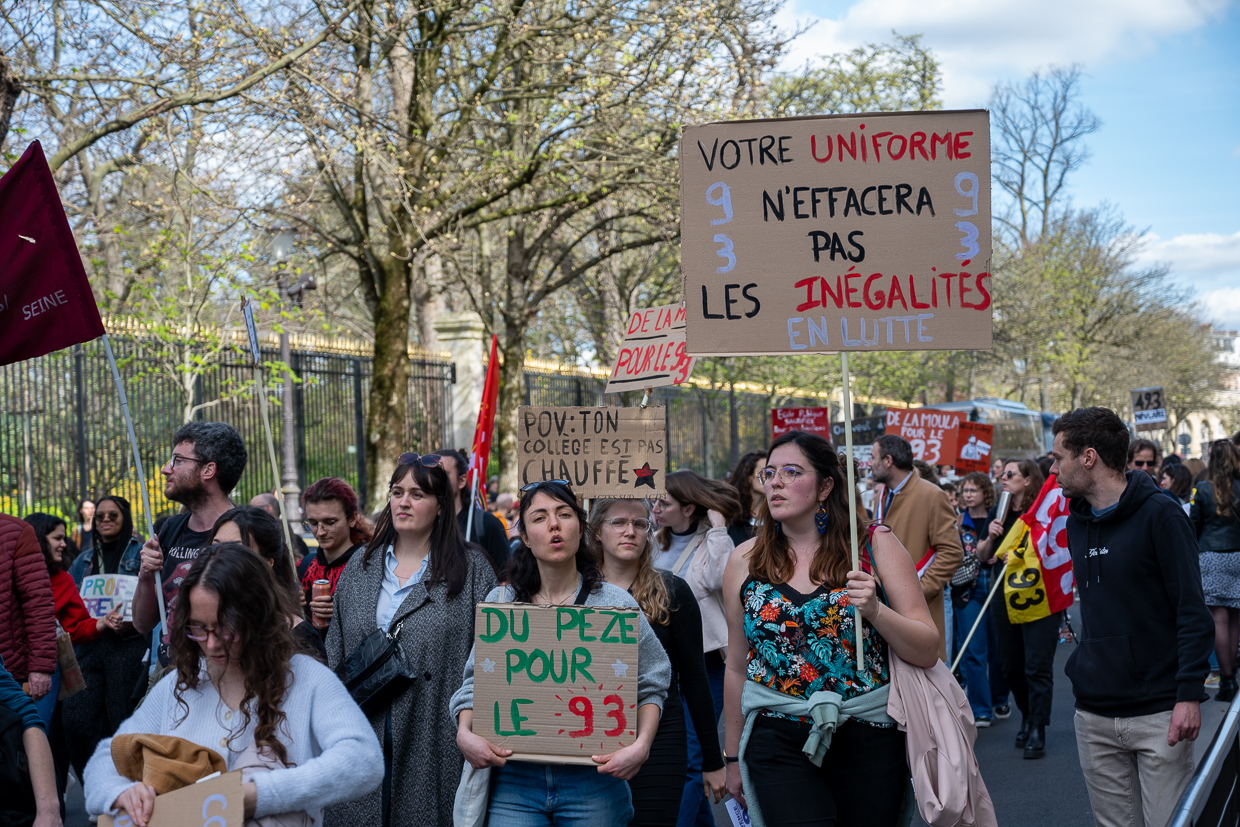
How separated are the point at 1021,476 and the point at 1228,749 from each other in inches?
239

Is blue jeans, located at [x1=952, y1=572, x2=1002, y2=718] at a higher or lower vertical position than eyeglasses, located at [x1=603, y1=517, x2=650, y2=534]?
lower

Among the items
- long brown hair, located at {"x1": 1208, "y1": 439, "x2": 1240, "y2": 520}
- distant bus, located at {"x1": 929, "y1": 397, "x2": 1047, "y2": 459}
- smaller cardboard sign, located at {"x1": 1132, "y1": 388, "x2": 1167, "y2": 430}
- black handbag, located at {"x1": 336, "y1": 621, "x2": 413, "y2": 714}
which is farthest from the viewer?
distant bus, located at {"x1": 929, "y1": 397, "x2": 1047, "y2": 459}

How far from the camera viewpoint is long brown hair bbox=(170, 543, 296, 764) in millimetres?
2934

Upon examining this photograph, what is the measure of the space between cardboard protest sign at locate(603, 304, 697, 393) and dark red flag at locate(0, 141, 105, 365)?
2896mm

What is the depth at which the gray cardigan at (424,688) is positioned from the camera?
165 inches

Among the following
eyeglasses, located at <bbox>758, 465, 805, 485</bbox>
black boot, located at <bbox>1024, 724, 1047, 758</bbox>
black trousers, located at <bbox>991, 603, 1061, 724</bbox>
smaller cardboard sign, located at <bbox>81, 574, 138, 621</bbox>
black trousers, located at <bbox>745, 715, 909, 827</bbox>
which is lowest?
black boot, located at <bbox>1024, 724, 1047, 758</bbox>

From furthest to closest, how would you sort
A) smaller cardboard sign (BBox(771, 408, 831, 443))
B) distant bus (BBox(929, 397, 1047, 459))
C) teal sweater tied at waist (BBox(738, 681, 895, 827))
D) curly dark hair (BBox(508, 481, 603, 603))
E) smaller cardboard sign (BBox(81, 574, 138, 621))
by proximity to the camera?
distant bus (BBox(929, 397, 1047, 459)) → smaller cardboard sign (BBox(771, 408, 831, 443)) → smaller cardboard sign (BBox(81, 574, 138, 621)) → curly dark hair (BBox(508, 481, 603, 603)) → teal sweater tied at waist (BBox(738, 681, 895, 827))

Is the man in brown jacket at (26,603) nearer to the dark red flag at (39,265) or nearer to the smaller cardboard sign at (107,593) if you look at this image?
the dark red flag at (39,265)

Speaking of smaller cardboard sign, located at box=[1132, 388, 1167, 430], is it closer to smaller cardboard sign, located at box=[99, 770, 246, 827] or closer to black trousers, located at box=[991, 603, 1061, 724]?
black trousers, located at box=[991, 603, 1061, 724]

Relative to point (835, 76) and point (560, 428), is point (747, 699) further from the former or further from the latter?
Result: point (835, 76)

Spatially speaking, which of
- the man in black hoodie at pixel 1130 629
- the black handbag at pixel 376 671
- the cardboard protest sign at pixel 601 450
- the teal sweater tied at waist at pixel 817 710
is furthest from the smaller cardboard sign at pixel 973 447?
the black handbag at pixel 376 671

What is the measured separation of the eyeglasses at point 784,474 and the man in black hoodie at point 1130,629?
4.22ft

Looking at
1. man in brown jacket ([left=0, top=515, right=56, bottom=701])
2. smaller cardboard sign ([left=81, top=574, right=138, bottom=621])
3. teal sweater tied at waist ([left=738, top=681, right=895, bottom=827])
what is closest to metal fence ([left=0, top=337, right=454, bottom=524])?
smaller cardboard sign ([left=81, top=574, right=138, bottom=621])

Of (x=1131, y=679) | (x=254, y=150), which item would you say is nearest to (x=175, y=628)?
(x=1131, y=679)
